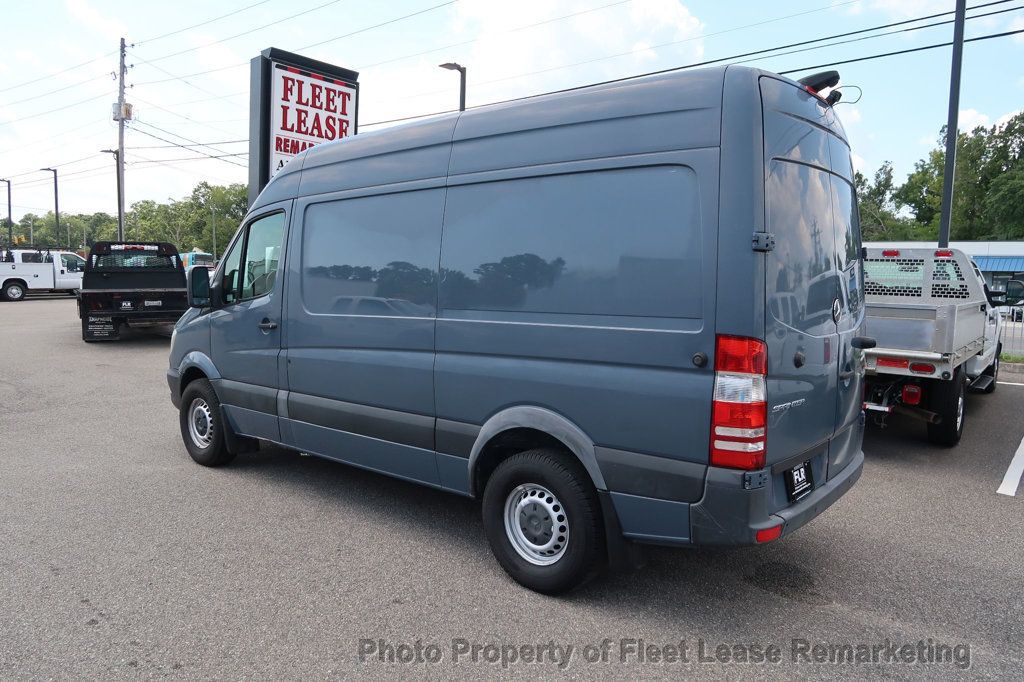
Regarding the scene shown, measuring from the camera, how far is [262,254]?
5270 millimetres

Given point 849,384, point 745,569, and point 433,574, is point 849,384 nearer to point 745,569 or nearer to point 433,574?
point 745,569

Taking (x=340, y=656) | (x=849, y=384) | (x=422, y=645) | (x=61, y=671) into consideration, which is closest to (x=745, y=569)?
(x=849, y=384)

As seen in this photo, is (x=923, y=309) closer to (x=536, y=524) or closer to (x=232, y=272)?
(x=536, y=524)

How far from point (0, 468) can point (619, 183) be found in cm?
567

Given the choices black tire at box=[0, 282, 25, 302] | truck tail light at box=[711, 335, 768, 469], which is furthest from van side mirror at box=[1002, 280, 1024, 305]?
black tire at box=[0, 282, 25, 302]

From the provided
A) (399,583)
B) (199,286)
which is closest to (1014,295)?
(399,583)

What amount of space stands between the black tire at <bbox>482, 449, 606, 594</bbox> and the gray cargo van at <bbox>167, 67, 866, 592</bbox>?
12 millimetres

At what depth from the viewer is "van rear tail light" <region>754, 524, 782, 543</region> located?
10.00 feet

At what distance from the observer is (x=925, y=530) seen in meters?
4.55

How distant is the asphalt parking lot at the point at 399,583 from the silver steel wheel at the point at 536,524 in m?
0.22

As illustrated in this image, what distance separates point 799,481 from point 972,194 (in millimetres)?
64822

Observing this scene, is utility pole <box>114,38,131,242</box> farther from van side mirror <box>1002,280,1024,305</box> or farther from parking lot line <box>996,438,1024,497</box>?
parking lot line <box>996,438,1024,497</box>

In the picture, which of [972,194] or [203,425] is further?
[972,194]

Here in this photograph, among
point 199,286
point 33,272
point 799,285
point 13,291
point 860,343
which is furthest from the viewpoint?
point 33,272
